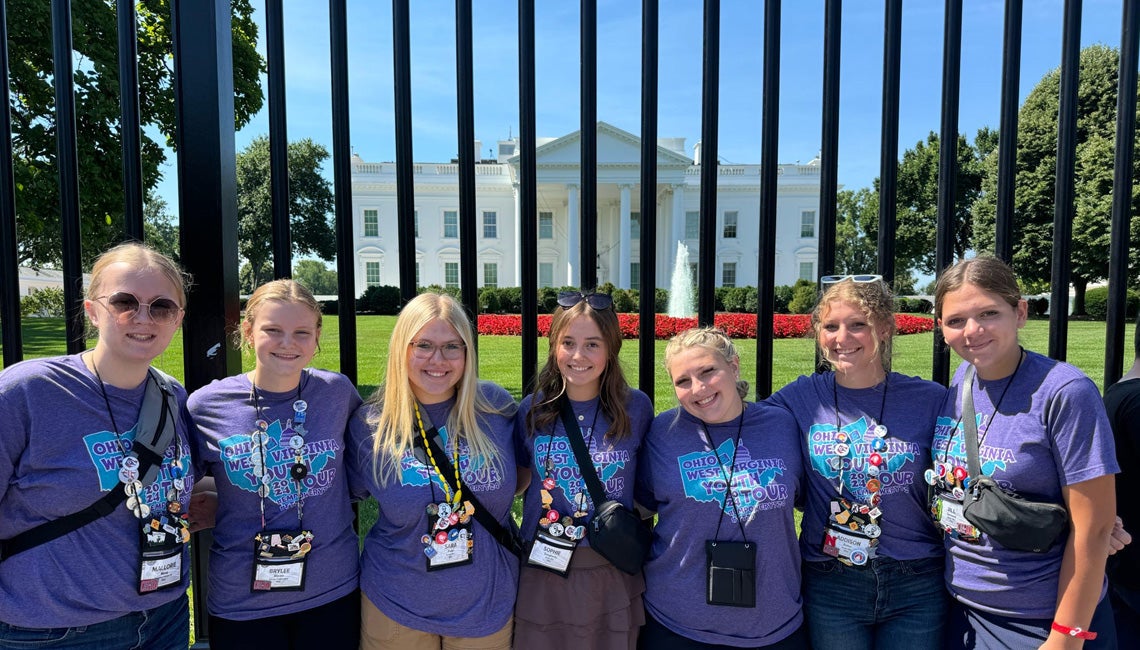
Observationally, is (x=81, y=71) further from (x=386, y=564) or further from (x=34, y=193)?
(x=386, y=564)

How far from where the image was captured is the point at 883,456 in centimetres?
238

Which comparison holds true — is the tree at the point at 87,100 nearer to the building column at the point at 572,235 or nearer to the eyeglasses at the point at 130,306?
the eyeglasses at the point at 130,306

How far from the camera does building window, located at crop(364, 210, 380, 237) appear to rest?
42625 mm

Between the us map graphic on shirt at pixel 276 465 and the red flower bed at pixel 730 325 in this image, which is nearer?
the us map graphic on shirt at pixel 276 465

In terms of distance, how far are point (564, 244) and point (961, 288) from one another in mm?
46732

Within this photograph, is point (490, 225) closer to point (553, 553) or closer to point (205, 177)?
point (205, 177)

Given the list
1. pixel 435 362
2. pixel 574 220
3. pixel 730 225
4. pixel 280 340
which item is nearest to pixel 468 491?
pixel 435 362

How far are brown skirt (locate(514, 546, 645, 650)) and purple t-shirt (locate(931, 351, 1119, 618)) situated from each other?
1.24 meters

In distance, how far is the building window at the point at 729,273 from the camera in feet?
157

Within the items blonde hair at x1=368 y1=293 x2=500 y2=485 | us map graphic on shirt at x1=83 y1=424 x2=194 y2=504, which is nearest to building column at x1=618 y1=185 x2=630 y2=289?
blonde hair at x1=368 y1=293 x2=500 y2=485

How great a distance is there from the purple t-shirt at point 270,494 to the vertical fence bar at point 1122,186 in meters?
3.34

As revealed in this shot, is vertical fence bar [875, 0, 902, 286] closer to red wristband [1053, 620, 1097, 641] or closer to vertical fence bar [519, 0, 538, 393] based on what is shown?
red wristband [1053, 620, 1097, 641]

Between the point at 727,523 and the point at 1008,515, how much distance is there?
92 centimetres

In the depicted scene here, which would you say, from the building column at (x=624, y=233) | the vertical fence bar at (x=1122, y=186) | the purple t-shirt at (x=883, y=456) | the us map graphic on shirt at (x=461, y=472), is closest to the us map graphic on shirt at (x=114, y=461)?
the us map graphic on shirt at (x=461, y=472)
